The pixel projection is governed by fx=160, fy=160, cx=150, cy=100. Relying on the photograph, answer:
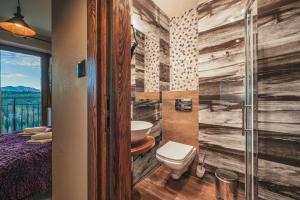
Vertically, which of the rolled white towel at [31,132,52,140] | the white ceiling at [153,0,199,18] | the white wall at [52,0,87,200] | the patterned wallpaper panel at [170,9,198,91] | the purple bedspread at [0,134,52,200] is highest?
the white ceiling at [153,0,199,18]

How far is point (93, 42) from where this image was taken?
792 millimetres

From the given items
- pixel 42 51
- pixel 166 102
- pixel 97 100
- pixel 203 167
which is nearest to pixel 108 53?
pixel 97 100

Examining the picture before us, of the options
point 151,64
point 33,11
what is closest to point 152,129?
point 151,64

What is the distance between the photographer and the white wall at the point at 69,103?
3.02 feet

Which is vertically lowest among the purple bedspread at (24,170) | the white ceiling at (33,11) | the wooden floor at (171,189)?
the wooden floor at (171,189)

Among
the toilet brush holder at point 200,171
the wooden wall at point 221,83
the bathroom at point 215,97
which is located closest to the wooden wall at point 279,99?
the bathroom at point 215,97

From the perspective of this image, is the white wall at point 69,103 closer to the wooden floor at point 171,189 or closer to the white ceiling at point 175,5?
the wooden floor at point 171,189

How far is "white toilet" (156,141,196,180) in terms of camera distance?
1829 mm

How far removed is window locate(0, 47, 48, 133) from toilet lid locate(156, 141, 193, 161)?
11.9ft

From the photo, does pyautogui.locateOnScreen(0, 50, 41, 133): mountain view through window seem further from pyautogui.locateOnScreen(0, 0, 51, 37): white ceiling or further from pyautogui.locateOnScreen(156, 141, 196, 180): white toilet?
pyautogui.locateOnScreen(156, 141, 196, 180): white toilet

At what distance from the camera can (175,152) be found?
6.62 ft

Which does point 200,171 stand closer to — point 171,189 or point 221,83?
point 171,189

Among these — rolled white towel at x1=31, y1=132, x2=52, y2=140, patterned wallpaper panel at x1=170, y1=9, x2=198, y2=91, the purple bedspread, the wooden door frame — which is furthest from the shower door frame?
rolled white towel at x1=31, y1=132, x2=52, y2=140

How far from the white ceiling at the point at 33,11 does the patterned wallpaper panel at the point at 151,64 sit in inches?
72.9
